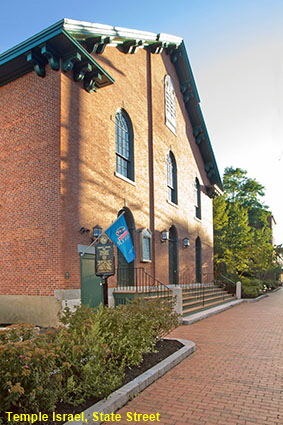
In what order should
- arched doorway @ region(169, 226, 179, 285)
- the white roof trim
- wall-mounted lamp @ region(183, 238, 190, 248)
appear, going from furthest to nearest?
1. wall-mounted lamp @ region(183, 238, 190, 248)
2. arched doorway @ region(169, 226, 179, 285)
3. the white roof trim

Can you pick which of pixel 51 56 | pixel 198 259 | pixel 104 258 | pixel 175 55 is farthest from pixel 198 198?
pixel 104 258

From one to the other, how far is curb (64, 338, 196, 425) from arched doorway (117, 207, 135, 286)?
631 centimetres

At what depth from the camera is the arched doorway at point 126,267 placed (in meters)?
13.2

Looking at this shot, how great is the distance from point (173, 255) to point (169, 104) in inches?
307

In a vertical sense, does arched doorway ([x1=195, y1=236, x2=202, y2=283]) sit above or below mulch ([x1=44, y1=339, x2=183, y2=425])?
above

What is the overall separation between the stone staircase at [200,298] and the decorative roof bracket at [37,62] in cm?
919

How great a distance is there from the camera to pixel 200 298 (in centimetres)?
1595

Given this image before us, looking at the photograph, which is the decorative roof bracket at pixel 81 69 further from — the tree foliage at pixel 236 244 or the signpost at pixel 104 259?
the tree foliage at pixel 236 244

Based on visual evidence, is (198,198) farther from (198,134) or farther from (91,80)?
(91,80)

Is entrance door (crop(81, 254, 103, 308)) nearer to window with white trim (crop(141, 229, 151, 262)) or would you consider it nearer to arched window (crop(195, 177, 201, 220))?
window with white trim (crop(141, 229, 151, 262))

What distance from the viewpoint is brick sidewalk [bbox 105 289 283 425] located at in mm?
4391

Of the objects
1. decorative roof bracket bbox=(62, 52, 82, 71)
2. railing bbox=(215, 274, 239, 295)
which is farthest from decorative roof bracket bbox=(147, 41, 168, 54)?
railing bbox=(215, 274, 239, 295)

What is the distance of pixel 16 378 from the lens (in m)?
3.60

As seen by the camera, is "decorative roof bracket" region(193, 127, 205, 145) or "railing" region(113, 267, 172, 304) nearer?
"railing" region(113, 267, 172, 304)
